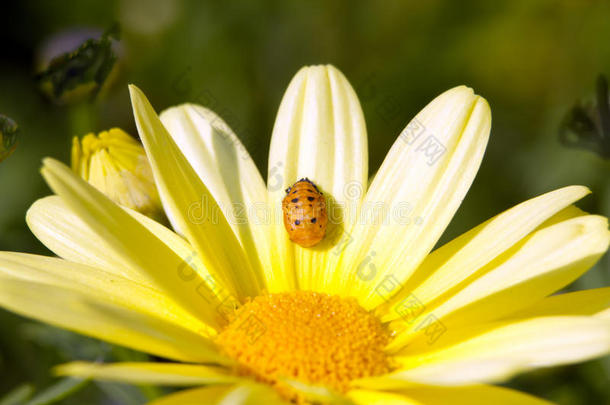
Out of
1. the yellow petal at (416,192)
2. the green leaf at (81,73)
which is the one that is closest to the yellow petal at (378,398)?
the yellow petal at (416,192)

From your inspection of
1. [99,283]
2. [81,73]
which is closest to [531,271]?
[99,283]

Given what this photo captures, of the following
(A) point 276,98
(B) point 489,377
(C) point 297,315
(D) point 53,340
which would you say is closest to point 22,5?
(A) point 276,98

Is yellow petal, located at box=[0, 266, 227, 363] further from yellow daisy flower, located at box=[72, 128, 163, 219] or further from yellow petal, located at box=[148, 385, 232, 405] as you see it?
yellow daisy flower, located at box=[72, 128, 163, 219]

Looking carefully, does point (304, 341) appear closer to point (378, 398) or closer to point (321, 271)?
point (378, 398)

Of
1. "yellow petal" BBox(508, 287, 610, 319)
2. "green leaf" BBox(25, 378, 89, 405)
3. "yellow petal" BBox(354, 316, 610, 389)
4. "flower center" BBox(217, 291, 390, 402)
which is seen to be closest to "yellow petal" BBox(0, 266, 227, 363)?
"flower center" BBox(217, 291, 390, 402)

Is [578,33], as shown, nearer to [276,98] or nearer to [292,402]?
[276,98]

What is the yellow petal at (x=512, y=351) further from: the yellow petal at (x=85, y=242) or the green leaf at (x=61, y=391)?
the green leaf at (x=61, y=391)
